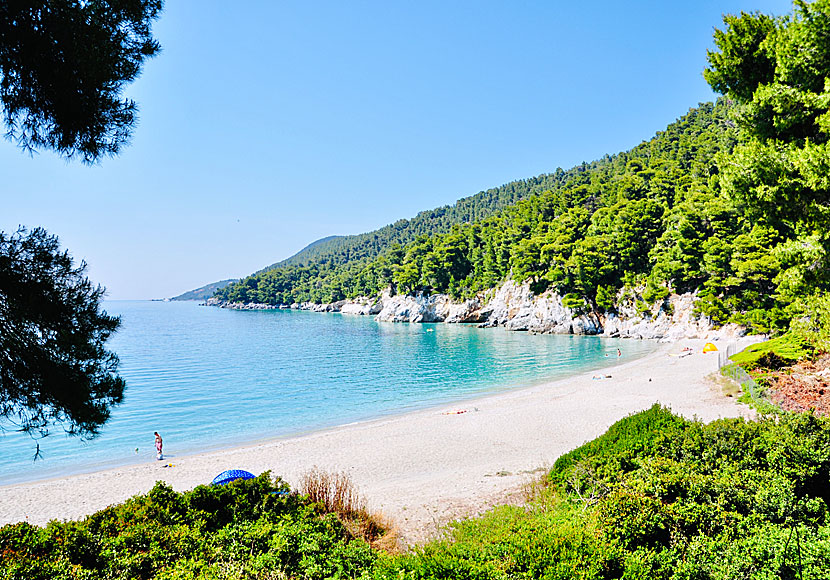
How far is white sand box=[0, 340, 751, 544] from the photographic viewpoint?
32.8ft

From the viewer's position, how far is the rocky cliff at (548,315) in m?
47.2

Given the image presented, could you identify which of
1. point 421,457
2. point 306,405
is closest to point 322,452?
point 421,457

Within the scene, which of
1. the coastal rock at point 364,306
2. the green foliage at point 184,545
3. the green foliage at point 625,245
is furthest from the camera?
the coastal rock at point 364,306

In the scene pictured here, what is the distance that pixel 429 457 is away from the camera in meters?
14.6

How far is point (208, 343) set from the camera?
59000mm

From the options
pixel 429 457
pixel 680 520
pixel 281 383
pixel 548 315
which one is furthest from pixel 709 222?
pixel 680 520

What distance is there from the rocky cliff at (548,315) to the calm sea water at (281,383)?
444 cm

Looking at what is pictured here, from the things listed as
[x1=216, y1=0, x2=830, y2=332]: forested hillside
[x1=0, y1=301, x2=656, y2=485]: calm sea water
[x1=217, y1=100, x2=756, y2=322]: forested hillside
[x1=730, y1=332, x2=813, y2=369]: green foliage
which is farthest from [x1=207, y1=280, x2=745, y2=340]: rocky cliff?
[x1=730, y1=332, x2=813, y2=369]: green foliage

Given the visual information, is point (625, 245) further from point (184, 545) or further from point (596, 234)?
point (184, 545)

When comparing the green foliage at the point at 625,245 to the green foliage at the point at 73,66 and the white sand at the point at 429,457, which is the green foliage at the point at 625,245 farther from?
the green foliage at the point at 73,66

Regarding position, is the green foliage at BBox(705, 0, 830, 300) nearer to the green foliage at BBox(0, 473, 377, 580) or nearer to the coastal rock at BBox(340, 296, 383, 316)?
the green foliage at BBox(0, 473, 377, 580)

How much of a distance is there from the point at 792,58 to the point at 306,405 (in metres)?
25.2

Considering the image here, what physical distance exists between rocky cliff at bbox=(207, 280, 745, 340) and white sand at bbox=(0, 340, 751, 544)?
28048 millimetres

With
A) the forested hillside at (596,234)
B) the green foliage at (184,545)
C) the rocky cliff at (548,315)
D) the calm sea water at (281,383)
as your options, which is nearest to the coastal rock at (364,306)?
the rocky cliff at (548,315)
